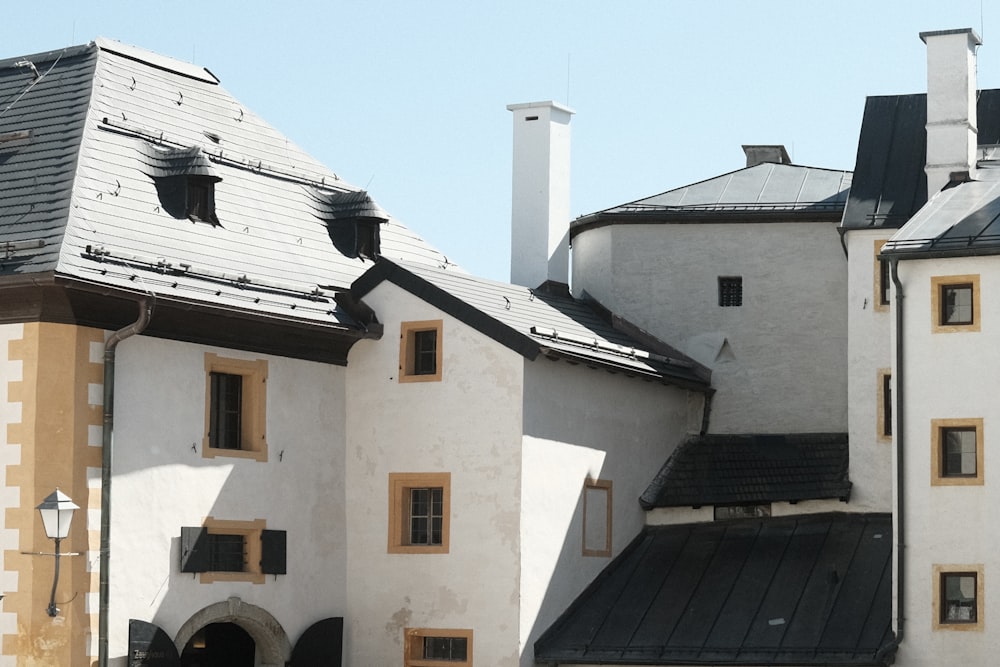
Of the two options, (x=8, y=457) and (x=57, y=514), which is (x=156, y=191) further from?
(x=57, y=514)

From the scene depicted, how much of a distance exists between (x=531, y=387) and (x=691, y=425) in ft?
20.6

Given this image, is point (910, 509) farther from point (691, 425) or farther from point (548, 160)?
point (548, 160)

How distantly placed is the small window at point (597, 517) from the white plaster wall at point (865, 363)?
407 centimetres

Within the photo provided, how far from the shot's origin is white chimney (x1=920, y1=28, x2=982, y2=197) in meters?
32.4

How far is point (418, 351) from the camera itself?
3120 cm

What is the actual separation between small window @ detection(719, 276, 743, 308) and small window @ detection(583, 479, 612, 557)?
217 inches

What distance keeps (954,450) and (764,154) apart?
1298 centimetres

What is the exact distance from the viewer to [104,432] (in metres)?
26.4

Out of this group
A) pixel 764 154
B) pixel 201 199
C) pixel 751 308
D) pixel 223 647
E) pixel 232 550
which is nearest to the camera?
pixel 232 550

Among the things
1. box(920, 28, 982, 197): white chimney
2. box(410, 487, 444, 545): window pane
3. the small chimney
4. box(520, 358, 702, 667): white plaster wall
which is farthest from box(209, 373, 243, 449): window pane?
the small chimney

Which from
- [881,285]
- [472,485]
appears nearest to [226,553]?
[472,485]

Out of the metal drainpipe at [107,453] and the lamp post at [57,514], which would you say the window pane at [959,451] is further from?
the lamp post at [57,514]

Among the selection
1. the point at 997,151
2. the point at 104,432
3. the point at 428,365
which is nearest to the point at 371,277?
the point at 428,365

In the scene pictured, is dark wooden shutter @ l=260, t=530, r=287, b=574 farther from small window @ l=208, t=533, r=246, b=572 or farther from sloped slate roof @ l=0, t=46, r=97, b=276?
sloped slate roof @ l=0, t=46, r=97, b=276
